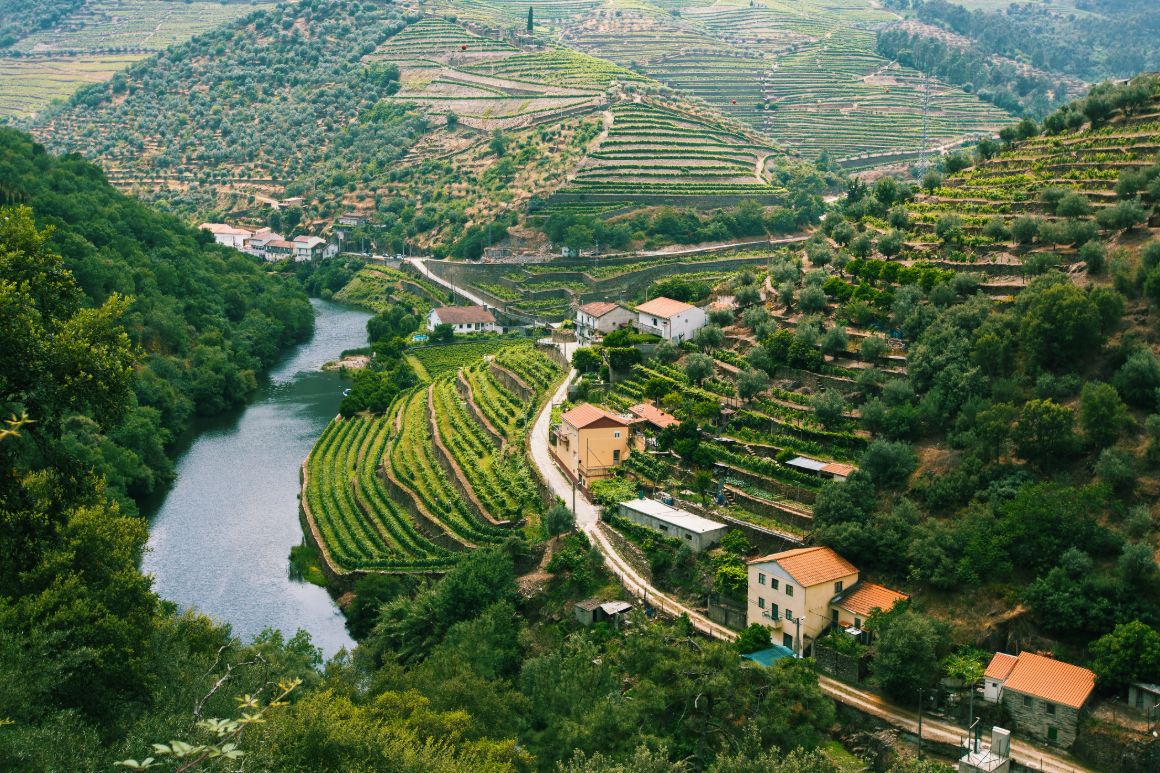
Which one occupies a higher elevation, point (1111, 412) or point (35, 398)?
point (35, 398)

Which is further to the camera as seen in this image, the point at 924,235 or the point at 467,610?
the point at 924,235

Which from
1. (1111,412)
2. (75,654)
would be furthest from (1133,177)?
(75,654)

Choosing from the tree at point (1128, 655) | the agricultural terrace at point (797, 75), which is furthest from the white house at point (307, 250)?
the tree at point (1128, 655)

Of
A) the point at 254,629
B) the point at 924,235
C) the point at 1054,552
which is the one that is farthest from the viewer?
the point at 924,235

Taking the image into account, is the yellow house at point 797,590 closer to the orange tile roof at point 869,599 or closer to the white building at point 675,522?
the orange tile roof at point 869,599

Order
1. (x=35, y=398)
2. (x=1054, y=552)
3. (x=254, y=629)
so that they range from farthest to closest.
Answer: (x=254, y=629) → (x=1054, y=552) → (x=35, y=398)

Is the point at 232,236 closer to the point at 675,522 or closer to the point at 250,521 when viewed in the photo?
the point at 250,521

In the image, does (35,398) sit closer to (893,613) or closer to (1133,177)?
(893,613)
